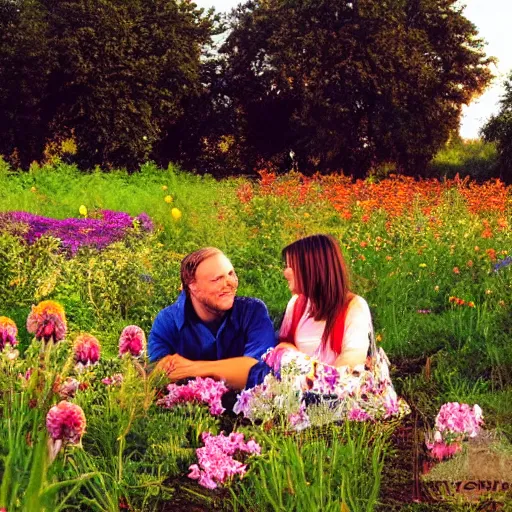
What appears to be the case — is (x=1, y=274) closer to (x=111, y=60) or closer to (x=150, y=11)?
(x=111, y=60)

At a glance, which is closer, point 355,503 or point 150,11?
point 355,503

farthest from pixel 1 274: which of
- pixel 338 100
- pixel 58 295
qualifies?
pixel 338 100

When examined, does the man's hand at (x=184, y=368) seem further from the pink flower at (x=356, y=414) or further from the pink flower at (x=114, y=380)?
the pink flower at (x=356, y=414)

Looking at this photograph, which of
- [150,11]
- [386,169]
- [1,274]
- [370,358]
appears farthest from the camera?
[386,169]

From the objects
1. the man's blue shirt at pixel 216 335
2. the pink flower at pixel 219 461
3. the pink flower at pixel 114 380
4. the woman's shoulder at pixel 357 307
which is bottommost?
the pink flower at pixel 219 461

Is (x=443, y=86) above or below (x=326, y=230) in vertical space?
above

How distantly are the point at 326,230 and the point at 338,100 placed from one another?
604 inches

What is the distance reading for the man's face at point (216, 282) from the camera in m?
3.96

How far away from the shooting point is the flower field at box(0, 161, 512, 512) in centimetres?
295

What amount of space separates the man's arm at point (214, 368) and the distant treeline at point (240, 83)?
59.8 feet

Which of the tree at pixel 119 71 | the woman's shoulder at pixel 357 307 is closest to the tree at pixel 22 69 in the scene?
the tree at pixel 119 71

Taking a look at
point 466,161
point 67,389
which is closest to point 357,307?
point 67,389

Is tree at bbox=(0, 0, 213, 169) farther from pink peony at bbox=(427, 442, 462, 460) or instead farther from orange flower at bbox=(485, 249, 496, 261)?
pink peony at bbox=(427, 442, 462, 460)

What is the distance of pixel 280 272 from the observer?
8109 mm
